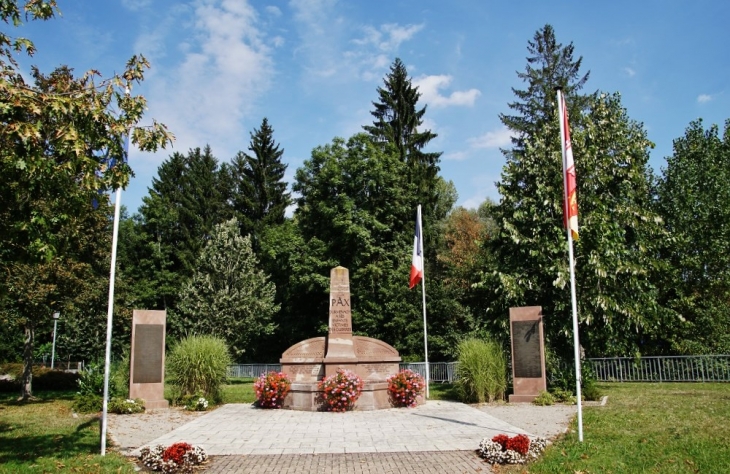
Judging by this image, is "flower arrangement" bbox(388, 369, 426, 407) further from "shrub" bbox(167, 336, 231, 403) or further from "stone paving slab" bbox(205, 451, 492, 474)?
"stone paving slab" bbox(205, 451, 492, 474)

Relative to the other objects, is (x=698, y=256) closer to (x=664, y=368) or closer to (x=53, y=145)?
(x=664, y=368)

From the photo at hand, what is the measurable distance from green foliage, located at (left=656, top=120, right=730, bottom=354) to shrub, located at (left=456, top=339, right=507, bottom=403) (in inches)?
485

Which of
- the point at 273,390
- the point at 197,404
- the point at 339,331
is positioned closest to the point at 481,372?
the point at 339,331

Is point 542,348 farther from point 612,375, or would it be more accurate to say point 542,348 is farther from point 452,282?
point 452,282

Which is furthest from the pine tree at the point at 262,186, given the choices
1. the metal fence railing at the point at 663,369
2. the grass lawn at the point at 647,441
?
the grass lawn at the point at 647,441

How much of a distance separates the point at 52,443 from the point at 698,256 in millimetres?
26299

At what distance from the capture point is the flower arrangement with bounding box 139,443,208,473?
779 centimetres

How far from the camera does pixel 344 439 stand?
10.2 m

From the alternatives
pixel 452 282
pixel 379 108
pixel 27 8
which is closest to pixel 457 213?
pixel 379 108

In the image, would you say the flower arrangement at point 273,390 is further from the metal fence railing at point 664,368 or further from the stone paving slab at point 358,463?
the metal fence railing at point 664,368

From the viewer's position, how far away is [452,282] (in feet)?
110

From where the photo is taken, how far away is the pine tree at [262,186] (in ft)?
150

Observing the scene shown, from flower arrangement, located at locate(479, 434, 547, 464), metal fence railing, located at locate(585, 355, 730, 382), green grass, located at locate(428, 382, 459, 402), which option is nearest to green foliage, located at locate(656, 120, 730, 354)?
metal fence railing, located at locate(585, 355, 730, 382)

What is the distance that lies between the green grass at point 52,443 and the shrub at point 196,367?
2.89 meters
